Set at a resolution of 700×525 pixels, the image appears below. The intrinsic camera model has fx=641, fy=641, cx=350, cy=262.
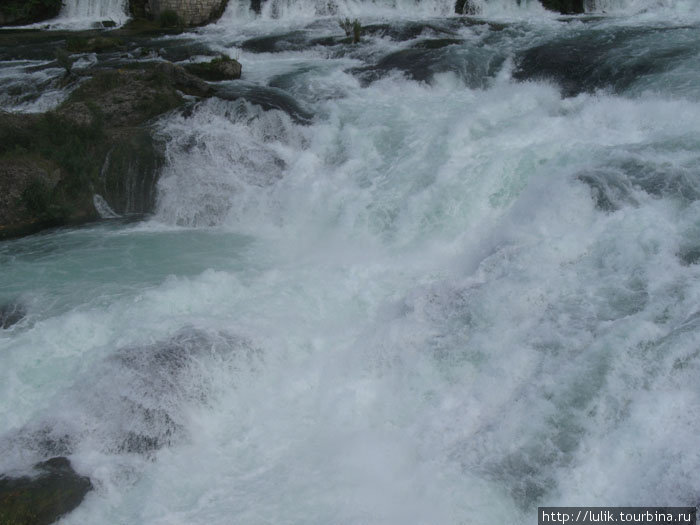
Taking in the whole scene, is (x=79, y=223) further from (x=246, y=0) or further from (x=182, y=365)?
(x=246, y=0)

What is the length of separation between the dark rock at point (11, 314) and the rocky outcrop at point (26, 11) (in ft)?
59.6

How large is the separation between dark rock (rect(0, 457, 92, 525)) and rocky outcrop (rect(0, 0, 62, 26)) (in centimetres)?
2114

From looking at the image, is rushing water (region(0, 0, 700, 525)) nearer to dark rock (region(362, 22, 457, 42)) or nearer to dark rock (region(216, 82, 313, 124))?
dark rock (region(216, 82, 313, 124))

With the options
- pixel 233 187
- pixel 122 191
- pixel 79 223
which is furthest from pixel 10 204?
pixel 233 187

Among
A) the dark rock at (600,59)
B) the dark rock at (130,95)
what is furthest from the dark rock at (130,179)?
the dark rock at (600,59)

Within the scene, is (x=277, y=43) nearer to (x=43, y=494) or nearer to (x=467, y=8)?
(x=467, y=8)

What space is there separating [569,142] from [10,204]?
26.2 ft

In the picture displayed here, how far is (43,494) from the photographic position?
4.94 m

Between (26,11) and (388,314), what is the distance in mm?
20822

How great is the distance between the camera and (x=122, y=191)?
1012 cm

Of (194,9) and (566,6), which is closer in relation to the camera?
(566,6)

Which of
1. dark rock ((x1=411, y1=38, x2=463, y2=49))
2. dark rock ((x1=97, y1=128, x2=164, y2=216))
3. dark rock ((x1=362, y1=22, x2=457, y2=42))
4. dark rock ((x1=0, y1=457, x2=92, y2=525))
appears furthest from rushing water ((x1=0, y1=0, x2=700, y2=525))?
dark rock ((x1=362, y1=22, x2=457, y2=42))

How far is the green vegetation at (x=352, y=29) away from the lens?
1564 cm

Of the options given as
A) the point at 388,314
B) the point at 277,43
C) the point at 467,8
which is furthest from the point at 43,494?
the point at 467,8
